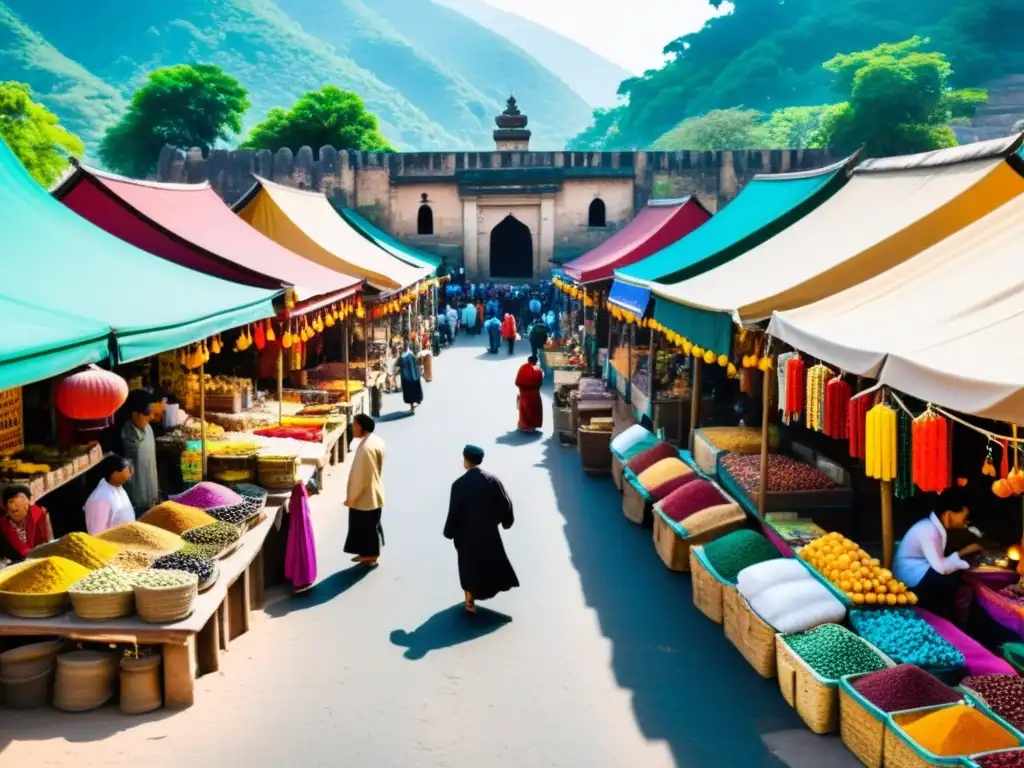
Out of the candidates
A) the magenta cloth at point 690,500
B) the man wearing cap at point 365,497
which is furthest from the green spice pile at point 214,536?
the magenta cloth at point 690,500

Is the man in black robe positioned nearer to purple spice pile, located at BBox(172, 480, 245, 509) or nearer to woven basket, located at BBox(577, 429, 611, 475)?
purple spice pile, located at BBox(172, 480, 245, 509)

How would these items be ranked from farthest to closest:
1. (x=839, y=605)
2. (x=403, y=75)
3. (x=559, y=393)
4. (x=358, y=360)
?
(x=403, y=75) → (x=358, y=360) → (x=559, y=393) → (x=839, y=605)

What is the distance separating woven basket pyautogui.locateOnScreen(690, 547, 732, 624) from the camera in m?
6.32

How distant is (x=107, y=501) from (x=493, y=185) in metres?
26.6

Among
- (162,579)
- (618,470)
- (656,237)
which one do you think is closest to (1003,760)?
(162,579)

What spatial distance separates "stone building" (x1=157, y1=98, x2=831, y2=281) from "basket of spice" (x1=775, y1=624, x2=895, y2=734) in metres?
26.8

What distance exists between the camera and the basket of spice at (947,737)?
4062mm

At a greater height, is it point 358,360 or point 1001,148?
point 1001,148

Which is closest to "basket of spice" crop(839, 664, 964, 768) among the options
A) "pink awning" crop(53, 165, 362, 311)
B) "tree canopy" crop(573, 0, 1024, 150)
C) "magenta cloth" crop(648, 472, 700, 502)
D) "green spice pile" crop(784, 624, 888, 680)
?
"green spice pile" crop(784, 624, 888, 680)

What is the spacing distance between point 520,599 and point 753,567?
1730 mm

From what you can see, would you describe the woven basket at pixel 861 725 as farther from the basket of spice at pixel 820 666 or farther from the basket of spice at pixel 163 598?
the basket of spice at pixel 163 598

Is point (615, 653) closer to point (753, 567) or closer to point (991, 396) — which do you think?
point (753, 567)

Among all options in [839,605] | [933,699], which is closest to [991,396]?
[933,699]

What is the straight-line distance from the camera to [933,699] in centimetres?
451
